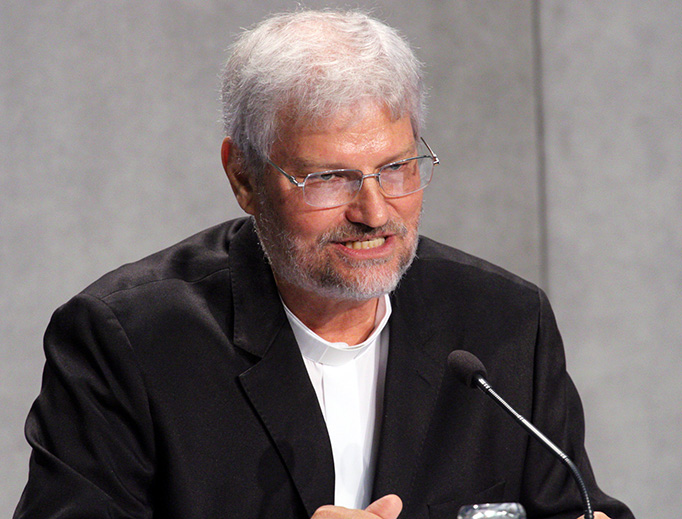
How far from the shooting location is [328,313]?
1.84m

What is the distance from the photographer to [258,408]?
171cm

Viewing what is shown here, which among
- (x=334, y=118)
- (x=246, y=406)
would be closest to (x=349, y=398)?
(x=246, y=406)

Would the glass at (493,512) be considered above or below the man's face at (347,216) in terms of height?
below

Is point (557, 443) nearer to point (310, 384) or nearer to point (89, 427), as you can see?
point (310, 384)

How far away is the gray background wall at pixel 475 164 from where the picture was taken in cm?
271

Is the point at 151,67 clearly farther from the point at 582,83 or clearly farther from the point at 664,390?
the point at 664,390

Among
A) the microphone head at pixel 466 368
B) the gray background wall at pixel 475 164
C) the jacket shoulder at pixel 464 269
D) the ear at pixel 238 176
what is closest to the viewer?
the microphone head at pixel 466 368

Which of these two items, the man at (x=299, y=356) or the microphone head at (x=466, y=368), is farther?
the man at (x=299, y=356)

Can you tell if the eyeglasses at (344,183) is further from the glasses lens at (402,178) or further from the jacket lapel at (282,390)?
the jacket lapel at (282,390)

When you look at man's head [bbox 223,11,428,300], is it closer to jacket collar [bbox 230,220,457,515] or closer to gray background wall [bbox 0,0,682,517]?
jacket collar [bbox 230,220,457,515]

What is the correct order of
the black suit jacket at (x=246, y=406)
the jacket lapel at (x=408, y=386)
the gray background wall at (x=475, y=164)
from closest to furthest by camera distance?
the black suit jacket at (x=246, y=406) → the jacket lapel at (x=408, y=386) → the gray background wall at (x=475, y=164)

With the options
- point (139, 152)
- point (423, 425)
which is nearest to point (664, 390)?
point (423, 425)

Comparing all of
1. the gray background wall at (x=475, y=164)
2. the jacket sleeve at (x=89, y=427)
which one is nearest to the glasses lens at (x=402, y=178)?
the jacket sleeve at (x=89, y=427)

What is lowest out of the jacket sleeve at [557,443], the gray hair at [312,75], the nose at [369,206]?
the jacket sleeve at [557,443]
